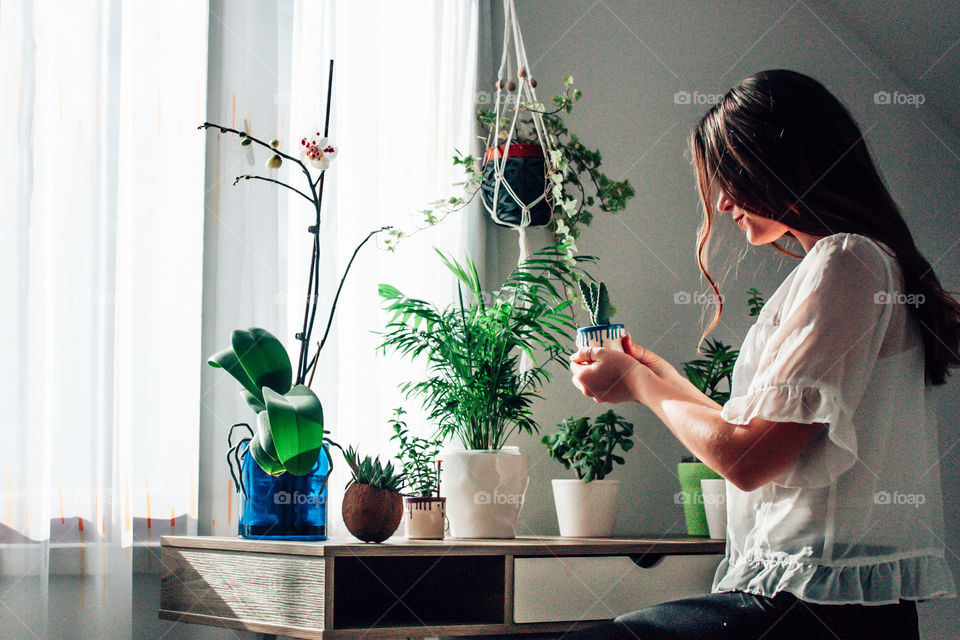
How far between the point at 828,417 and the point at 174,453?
4.42ft

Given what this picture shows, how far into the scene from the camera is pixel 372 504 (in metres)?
1.47

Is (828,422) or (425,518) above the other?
(828,422)

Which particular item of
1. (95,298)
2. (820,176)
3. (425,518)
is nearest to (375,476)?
(425,518)

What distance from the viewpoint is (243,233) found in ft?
6.09

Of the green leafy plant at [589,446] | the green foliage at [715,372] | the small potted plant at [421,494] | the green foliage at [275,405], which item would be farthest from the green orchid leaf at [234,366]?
the green foliage at [715,372]

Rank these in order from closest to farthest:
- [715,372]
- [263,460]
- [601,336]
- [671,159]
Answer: [601,336], [263,460], [715,372], [671,159]

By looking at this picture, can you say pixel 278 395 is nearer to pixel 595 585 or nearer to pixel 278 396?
pixel 278 396

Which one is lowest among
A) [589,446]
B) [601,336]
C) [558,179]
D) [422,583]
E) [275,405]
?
[422,583]

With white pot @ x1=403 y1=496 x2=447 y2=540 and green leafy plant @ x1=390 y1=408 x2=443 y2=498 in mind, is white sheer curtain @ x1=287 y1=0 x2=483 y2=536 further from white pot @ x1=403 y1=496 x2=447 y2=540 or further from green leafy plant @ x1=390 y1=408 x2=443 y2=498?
white pot @ x1=403 y1=496 x2=447 y2=540

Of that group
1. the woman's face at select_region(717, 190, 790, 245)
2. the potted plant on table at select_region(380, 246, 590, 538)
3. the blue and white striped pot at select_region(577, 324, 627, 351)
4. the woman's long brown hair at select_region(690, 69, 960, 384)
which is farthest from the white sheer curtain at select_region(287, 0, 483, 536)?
the woman's long brown hair at select_region(690, 69, 960, 384)

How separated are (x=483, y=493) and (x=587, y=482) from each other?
0.26 meters

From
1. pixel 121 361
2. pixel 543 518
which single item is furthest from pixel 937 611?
pixel 121 361

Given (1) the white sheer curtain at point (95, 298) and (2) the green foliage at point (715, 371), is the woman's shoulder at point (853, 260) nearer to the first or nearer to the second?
(2) the green foliage at point (715, 371)

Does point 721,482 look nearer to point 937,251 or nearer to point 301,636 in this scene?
point 301,636
